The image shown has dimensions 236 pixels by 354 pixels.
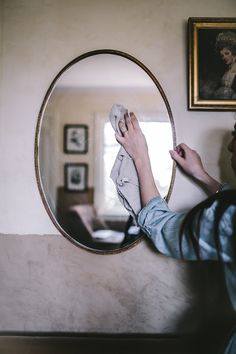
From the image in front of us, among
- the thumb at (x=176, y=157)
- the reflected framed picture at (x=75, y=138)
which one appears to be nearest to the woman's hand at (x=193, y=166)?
the thumb at (x=176, y=157)

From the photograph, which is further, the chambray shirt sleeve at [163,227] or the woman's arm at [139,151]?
the woman's arm at [139,151]

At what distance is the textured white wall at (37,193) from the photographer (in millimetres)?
1312

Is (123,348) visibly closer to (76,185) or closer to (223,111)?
(76,185)

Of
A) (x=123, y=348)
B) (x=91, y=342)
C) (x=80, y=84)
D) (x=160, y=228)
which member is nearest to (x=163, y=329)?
(x=123, y=348)

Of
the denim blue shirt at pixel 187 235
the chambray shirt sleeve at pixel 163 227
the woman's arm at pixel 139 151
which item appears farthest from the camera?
the woman's arm at pixel 139 151

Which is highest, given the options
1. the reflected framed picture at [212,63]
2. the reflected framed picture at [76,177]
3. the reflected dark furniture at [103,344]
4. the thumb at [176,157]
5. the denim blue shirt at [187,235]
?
the reflected framed picture at [212,63]

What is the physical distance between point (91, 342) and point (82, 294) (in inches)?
6.6

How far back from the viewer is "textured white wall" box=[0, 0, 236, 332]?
1.31 m

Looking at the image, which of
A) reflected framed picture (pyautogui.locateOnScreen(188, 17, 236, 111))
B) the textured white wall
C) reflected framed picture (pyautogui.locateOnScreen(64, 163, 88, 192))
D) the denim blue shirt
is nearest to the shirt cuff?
the denim blue shirt

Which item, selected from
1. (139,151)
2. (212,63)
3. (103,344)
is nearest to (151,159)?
(139,151)

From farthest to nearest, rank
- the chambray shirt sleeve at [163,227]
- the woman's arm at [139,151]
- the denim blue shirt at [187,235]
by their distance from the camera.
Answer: the woman's arm at [139,151]
the chambray shirt sleeve at [163,227]
the denim blue shirt at [187,235]

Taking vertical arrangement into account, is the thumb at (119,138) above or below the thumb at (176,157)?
above

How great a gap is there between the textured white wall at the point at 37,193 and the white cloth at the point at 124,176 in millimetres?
143

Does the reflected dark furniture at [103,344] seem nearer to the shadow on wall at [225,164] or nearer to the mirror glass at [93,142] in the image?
the mirror glass at [93,142]
